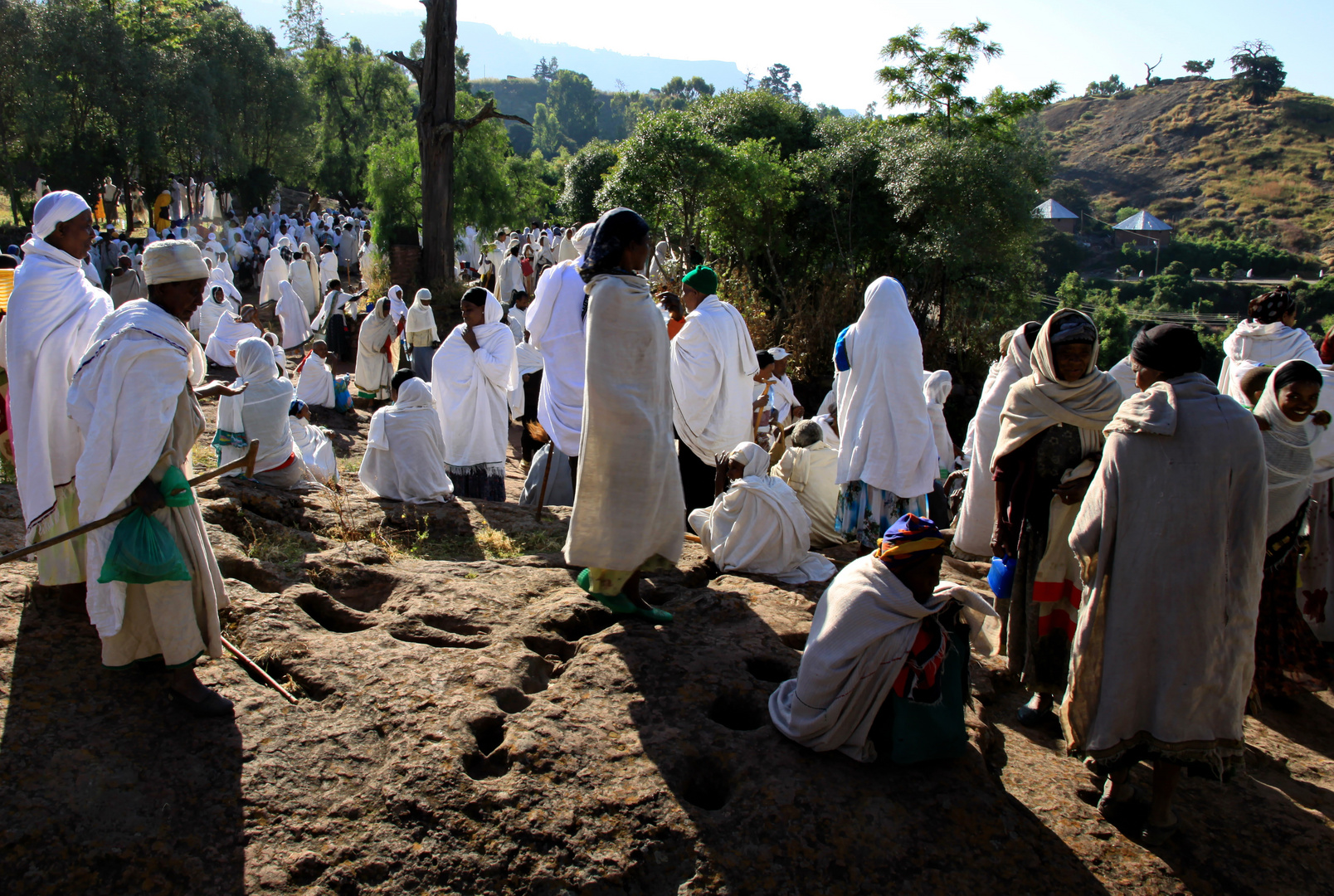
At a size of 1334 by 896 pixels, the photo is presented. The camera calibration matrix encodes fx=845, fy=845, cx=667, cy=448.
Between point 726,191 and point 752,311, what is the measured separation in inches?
111

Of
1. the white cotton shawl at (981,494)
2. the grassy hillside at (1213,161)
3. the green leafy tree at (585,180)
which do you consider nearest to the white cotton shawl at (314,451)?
the white cotton shawl at (981,494)

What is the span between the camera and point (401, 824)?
95.3 inches

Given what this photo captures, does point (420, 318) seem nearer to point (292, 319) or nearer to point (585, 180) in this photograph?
point (292, 319)

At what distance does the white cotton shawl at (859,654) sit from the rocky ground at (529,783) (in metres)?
0.11

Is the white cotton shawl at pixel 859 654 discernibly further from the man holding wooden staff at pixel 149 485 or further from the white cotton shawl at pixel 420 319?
the white cotton shawl at pixel 420 319

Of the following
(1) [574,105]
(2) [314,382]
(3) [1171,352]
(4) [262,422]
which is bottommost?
(2) [314,382]

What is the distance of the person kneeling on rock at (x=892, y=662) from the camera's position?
2.66 m

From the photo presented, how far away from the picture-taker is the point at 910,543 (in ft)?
8.68

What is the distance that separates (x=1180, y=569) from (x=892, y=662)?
36.7 inches

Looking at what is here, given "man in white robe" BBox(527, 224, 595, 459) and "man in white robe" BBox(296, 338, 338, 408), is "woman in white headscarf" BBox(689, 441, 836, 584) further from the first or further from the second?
"man in white robe" BBox(296, 338, 338, 408)

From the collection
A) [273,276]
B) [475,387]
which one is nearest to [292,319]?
[273,276]

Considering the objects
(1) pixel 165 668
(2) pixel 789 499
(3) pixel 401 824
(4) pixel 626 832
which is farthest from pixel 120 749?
(2) pixel 789 499

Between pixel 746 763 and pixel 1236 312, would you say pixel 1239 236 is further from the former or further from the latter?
pixel 746 763

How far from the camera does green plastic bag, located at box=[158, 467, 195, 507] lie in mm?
2699
